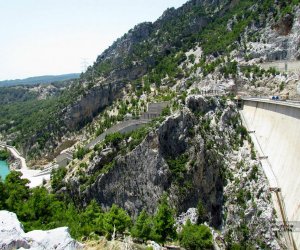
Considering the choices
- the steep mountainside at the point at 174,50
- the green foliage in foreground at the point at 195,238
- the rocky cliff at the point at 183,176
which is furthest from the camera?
the steep mountainside at the point at 174,50

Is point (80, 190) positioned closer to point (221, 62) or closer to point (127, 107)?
point (127, 107)

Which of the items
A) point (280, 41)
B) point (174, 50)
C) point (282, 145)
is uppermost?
point (280, 41)

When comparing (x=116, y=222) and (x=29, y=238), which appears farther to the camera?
(x=116, y=222)

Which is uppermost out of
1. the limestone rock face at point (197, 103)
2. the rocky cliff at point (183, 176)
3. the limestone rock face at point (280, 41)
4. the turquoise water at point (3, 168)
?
the limestone rock face at point (280, 41)

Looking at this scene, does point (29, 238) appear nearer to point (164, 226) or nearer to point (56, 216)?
point (56, 216)

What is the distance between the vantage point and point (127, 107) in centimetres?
8469

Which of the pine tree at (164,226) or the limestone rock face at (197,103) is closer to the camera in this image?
the pine tree at (164,226)

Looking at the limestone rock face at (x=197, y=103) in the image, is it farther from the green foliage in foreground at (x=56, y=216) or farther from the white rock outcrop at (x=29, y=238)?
the white rock outcrop at (x=29, y=238)

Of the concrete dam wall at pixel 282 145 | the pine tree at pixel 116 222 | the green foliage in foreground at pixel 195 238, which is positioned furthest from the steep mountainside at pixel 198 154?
the concrete dam wall at pixel 282 145

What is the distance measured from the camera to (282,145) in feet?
153

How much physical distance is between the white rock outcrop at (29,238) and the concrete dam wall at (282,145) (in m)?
31.0

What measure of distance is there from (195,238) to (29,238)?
2242 cm

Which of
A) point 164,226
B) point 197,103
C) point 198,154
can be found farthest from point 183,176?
point 164,226

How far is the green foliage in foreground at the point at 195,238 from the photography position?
34156mm
